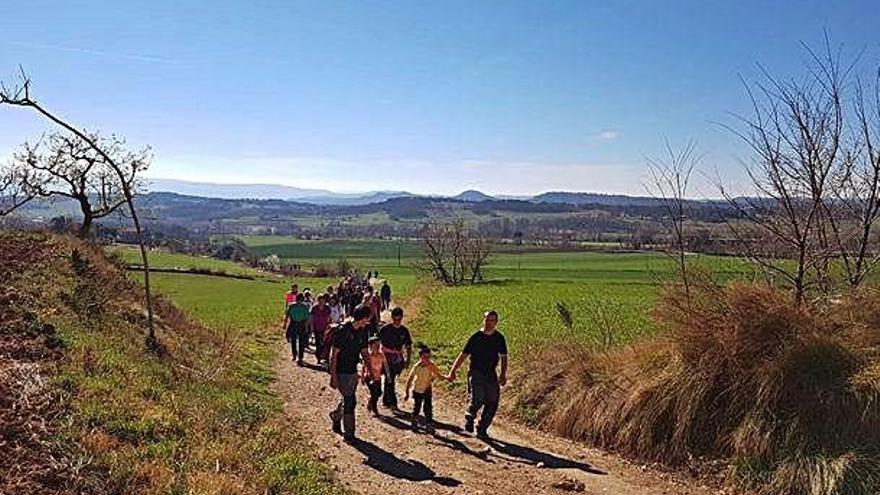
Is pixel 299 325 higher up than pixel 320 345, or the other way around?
pixel 299 325

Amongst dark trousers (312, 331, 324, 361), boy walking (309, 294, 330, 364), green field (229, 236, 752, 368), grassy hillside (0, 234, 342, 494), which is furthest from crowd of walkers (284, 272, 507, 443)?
boy walking (309, 294, 330, 364)

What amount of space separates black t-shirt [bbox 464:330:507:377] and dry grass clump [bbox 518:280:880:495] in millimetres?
1574

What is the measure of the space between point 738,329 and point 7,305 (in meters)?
12.3

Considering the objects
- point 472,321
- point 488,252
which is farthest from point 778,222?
point 488,252

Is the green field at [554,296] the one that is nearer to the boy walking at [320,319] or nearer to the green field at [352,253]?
the green field at [352,253]

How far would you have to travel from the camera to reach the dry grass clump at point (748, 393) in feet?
28.4

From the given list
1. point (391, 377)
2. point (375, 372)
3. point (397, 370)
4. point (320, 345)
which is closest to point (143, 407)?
point (375, 372)

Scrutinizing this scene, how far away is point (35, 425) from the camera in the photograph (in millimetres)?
7355

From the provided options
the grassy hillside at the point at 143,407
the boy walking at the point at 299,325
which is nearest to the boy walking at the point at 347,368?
the grassy hillside at the point at 143,407

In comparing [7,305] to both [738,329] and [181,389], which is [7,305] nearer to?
[181,389]

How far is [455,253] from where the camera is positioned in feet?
208

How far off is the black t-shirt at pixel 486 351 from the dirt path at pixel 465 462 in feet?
3.57

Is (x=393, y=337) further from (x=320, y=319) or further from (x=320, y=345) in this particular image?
(x=320, y=319)

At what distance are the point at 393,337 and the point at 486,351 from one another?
2.37m
